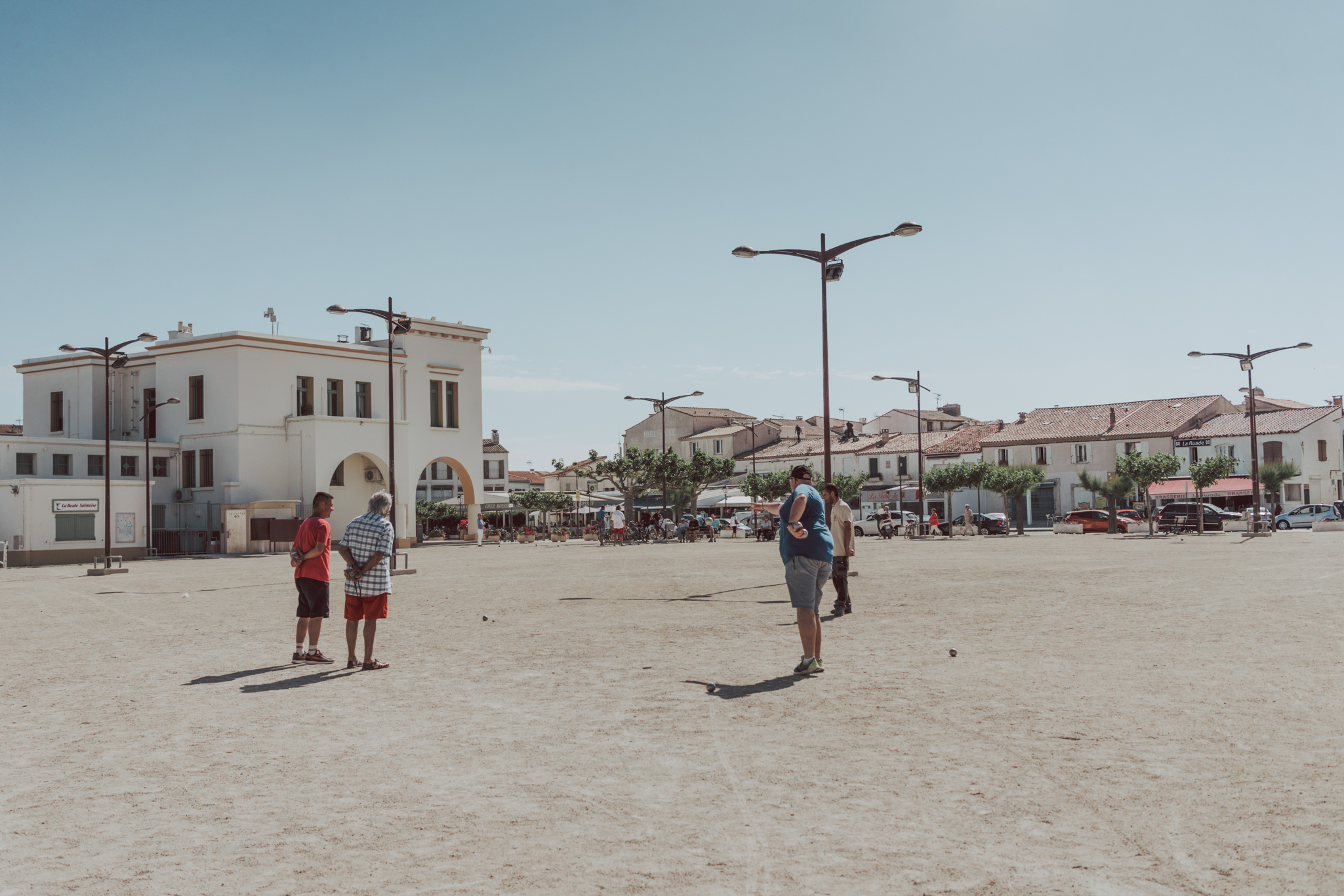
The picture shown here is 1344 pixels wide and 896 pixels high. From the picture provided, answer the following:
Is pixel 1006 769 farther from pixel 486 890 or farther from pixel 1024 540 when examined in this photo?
pixel 1024 540

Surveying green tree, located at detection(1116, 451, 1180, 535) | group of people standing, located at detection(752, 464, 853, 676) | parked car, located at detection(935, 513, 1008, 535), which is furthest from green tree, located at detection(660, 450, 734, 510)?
group of people standing, located at detection(752, 464, 853, 676)

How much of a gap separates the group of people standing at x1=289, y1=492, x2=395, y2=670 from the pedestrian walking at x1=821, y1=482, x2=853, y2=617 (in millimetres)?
5629

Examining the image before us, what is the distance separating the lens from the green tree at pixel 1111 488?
54156 mm

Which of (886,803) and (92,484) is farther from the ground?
(92,484)

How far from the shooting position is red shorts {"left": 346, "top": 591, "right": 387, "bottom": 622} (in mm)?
9672

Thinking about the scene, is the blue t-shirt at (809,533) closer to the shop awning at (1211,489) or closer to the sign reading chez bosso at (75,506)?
the sign reading chez bosso at (75,506)

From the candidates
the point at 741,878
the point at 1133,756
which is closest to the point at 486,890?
the point at 741,878

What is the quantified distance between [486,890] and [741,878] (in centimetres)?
96

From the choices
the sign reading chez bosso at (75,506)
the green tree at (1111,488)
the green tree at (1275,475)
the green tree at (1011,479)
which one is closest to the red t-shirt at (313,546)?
the sign reading chez bosso at (75,506)

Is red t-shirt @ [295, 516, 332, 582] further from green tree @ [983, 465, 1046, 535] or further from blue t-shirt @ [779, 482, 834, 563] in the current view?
green tree @ [983, 465, 1046, 535]

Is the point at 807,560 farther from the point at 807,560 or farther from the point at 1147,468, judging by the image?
the point at 1147,468

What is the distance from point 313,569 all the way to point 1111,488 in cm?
5316

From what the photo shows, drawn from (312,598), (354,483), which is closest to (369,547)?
(312,598)

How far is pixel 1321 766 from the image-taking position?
5.61m
